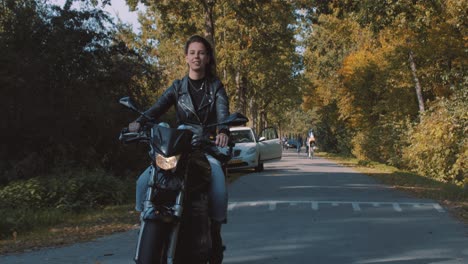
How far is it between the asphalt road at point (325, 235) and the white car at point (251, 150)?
9.20m

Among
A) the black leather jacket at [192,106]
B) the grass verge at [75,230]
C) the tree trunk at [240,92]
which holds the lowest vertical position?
the grass verge at [75,230]

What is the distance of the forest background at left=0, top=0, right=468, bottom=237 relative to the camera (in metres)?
14.9

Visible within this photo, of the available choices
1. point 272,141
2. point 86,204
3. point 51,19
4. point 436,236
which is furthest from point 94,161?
point 436,236

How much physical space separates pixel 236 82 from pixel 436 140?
19.2m

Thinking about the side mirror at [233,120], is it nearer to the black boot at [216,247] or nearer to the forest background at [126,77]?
the black boot at [216,247]

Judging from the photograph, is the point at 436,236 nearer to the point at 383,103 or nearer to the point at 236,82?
the point at 383,103

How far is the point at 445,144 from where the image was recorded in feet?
69.7

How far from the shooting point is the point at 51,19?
662 inches

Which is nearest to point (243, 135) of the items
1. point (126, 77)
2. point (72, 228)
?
point (126, 77)

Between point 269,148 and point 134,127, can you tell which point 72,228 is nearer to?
point 134,127

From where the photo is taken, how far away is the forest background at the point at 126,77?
1494 centimetres

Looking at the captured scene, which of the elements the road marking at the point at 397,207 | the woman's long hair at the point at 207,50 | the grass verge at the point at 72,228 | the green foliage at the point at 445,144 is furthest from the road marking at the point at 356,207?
the green foliage at the point at 445,144

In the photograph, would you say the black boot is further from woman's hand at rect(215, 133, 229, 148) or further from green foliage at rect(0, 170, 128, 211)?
green foliage at rect(0, 170, 128, 211)

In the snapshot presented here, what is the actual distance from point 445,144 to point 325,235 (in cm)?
1479
